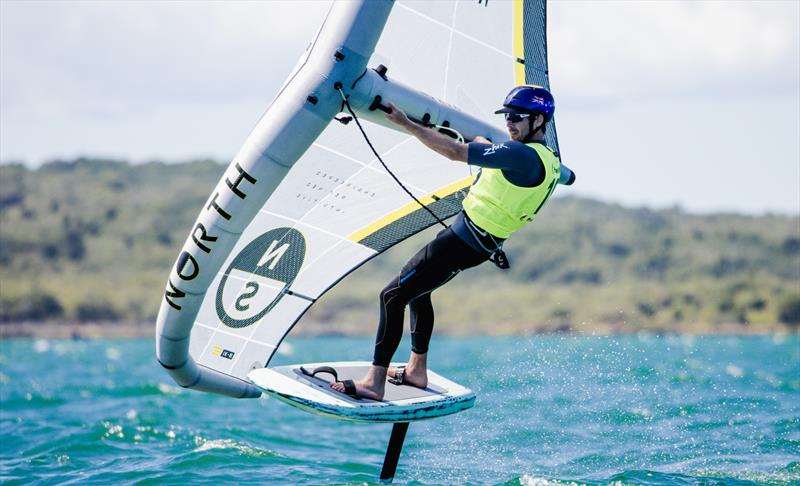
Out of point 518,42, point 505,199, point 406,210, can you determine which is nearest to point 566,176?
point 505,199

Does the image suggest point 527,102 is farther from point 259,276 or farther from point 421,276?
point 259,276

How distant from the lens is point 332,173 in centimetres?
805

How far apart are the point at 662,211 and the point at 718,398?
184 m

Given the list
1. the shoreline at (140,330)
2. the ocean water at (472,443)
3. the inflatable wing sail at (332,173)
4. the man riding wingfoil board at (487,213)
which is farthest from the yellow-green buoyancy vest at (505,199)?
the shoreline at (140,330)

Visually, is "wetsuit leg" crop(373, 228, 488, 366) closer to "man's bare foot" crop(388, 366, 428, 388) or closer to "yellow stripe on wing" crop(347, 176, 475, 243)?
"man's bare foot" crop(388, 366, 428, 388)

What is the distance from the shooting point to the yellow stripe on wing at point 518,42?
26.4ft

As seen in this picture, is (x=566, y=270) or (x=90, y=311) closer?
(x=90, y=311)

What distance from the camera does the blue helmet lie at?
710 cm

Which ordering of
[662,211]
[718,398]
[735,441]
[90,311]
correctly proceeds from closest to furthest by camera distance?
1. [735,441]
2. [718,398]
3. [90,311]
4. [662,211]

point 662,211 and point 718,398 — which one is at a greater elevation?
point 662,211

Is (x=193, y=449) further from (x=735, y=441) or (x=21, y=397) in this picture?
(x=21, y=397)

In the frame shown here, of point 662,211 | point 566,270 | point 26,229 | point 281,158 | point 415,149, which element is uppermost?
point 662,211

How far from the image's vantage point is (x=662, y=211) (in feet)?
633

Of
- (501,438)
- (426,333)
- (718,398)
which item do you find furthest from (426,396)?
(718,398)
